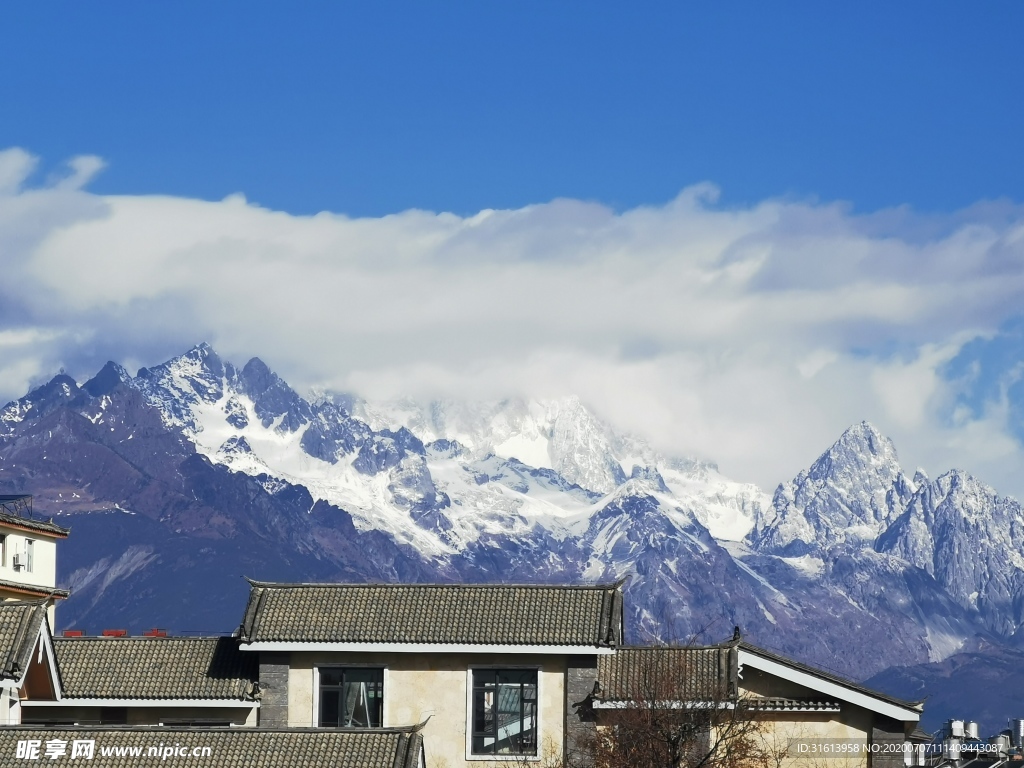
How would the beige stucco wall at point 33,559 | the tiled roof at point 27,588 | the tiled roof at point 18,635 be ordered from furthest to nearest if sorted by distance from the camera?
1. the beige stucco wall at point 33,559
2. the tiled roof at point 27,588
3. the tiled roof at point 18,635

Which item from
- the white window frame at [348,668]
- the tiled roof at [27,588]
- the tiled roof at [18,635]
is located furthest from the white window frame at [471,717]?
the tiled roof at [27,588]

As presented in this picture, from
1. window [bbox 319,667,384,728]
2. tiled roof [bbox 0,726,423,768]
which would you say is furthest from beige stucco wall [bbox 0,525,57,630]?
tiled roof [bbox 0,726,423,768]

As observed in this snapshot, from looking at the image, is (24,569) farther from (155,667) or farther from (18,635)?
(18,635)

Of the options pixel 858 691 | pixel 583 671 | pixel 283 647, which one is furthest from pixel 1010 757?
pixel 283 647

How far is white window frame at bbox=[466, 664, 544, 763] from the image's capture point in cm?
6247

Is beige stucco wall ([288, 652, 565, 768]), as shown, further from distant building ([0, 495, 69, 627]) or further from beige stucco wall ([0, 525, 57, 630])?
beige stucco wall ([0, 525, 57, 630])

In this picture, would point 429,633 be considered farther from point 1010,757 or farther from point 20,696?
point 1010,757

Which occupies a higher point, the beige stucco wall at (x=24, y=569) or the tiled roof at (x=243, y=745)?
the beige stucco wall at (x=24, y=569)

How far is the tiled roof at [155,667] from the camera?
6366cm

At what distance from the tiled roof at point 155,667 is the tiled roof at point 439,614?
1.91 metres

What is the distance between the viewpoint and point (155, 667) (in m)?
64.9

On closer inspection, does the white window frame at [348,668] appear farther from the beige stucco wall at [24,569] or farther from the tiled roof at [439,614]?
the beige stucco wall at [24,569]

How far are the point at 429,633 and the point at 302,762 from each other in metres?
15.1

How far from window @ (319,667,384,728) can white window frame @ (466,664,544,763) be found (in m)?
2.99
